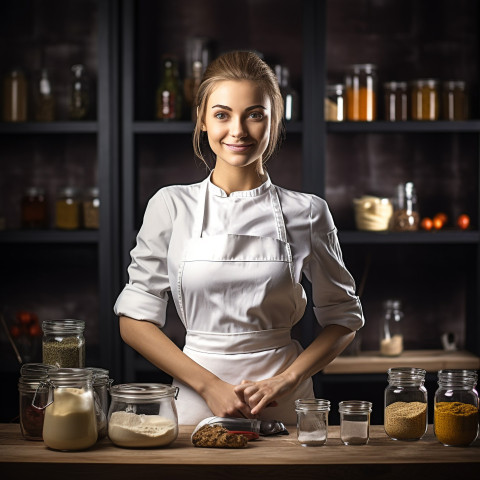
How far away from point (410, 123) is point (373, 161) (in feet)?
1.14

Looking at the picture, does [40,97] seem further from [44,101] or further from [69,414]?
[69,414]

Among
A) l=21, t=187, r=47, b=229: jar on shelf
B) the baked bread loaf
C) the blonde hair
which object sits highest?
the blonde hair

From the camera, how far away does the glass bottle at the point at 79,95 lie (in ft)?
10.1

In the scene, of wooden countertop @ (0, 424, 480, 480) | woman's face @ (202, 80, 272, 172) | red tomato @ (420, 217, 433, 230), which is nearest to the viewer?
wooden countertop @ (0, 424, 480, 480)

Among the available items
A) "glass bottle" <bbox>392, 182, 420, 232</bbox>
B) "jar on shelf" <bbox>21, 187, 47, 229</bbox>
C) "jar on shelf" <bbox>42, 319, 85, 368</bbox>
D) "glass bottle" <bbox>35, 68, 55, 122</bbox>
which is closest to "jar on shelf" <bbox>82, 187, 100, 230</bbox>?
"jar on shelf" <bbox>21, 187, 47, 229</bbox>

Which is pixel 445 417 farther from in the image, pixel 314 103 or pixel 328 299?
pixel 314 103

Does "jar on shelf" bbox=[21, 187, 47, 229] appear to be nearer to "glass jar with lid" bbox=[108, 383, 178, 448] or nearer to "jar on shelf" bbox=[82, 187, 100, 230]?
"jar on shelf" bbox=[82, 187, 100, 230]

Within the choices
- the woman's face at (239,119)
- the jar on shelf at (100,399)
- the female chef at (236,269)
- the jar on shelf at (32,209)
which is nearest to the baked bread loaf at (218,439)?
the jar on shelf at (100,399)

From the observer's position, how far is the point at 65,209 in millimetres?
3098

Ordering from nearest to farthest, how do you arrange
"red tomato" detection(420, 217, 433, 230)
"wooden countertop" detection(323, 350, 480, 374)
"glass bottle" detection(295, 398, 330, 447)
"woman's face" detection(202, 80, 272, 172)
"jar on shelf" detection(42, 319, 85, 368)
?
"glass bottle" detection(295, 398, 330, 447) → "jar on shelf" detection(42, 319, 85, 368) → "woman's face" detection(202, 80, 272, 172) → "wooden countertop" detection(323, 350, 480, 374) → "red tomato" detection(420, 217, 433, 230)

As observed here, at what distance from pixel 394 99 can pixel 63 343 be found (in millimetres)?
2038

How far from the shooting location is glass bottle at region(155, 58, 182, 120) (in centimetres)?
304

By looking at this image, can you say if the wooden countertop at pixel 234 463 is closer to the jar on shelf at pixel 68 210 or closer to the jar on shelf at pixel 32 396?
the jar on shelf at pixel 32 396

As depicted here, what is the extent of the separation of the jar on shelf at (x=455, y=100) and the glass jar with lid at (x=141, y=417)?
84.4 inches
